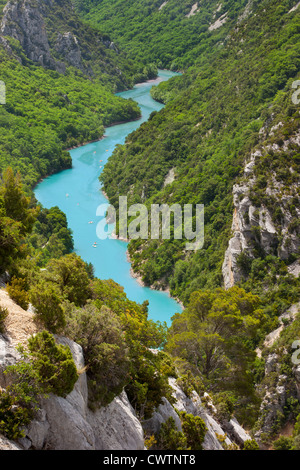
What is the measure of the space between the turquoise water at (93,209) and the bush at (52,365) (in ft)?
163

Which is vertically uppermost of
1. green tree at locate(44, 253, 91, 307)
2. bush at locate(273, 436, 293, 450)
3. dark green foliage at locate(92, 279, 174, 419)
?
green tree at locate(44, 253, 91, 307)

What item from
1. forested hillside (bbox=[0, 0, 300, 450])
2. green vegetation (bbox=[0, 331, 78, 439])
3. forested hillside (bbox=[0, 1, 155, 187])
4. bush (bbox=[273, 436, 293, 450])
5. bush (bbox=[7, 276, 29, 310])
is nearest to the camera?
green vegetation (bbox=[0, 331, 78, 439])

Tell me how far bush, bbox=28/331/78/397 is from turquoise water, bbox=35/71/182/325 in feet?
163

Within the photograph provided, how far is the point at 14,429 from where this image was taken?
1437 cm

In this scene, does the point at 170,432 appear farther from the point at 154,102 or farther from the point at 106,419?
the point at 154,102

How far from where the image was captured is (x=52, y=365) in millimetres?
15891

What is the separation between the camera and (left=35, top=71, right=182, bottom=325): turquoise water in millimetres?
74562

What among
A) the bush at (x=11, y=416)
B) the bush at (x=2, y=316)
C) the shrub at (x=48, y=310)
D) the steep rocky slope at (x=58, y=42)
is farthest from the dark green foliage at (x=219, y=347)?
the steep rocky slope at (x=58, y=42)

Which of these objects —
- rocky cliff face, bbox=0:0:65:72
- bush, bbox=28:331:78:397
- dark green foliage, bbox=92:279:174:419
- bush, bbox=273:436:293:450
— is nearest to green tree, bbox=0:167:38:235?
dark green foliage, bbox=92:279:174:419

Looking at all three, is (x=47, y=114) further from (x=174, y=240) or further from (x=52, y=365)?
(x=52, y=365)

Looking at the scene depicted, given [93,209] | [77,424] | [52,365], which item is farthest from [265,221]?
[93,209]

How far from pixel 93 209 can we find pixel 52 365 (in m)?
84.4

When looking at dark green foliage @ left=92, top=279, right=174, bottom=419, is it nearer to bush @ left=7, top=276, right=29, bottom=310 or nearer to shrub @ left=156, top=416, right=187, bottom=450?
shrub @ left=156, top=416, right=187, bottom=450
